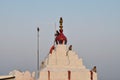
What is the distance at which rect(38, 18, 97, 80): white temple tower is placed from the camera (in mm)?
36812

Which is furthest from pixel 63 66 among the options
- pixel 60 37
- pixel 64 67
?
pixel 60 37

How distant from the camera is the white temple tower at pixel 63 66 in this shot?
3681 cm

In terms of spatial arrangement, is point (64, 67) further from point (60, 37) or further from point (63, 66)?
point (60, 37)

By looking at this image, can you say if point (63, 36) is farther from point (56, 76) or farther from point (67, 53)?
point (56, 76)

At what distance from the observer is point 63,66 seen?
124ft

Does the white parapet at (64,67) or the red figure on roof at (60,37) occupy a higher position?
the red figure on roof at (60,37)

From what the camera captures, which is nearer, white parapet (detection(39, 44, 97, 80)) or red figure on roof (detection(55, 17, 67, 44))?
white parapet (detection(39, 44, 97, 80))

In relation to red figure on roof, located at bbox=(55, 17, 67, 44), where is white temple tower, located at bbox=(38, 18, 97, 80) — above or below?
below

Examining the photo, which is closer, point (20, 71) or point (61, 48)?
point (61, 48)

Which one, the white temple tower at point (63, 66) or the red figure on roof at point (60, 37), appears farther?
the red figure on roof at point (60, 37)

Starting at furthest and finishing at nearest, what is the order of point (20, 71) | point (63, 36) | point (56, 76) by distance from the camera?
point (20, 71) → point (63, 36) → point (56, 76)

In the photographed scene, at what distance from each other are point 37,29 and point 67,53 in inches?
243

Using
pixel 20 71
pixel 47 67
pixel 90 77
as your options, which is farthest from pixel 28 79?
pixel 90 77

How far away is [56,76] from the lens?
1448 inches
